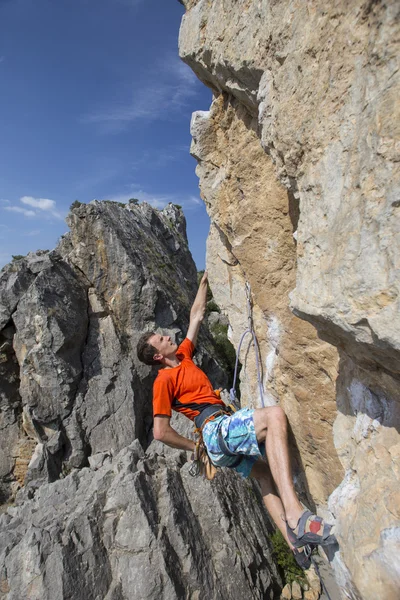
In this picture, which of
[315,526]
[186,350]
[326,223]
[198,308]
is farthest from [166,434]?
[326,223]

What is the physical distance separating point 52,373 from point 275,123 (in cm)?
1515

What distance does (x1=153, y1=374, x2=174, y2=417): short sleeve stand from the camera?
483 centimetres

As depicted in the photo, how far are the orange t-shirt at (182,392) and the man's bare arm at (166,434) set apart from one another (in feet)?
0.31

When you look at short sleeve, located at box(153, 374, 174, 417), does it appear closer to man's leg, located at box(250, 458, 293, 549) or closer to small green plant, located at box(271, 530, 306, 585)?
man's leg, located at box(250, 458, 293, 549)

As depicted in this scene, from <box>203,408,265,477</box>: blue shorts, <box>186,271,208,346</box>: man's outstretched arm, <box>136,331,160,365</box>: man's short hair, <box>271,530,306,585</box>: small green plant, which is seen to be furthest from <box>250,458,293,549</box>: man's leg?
<box>271,530,306,585</box>: small green plant

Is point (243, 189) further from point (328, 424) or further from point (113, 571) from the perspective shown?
point (113, 571)

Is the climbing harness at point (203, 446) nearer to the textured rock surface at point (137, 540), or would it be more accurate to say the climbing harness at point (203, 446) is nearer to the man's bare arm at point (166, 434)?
the man's bare arm at point (166, 434)

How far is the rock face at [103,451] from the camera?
333 inches

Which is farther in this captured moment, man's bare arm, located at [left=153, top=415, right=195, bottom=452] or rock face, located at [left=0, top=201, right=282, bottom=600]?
rock face, located at [left=0, top=201, right=282, bottom=600]

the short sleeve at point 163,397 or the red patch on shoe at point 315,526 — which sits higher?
the short sleeve at point 163,397

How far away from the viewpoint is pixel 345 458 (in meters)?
3.41

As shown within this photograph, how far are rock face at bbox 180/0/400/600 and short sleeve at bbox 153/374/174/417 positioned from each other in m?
1.25

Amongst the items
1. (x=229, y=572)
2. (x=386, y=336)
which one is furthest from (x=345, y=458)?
(x=229, y=572)

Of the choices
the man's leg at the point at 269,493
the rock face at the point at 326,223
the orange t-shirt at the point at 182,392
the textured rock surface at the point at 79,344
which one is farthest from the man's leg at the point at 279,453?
the textured rock surface at the point at 79,344
